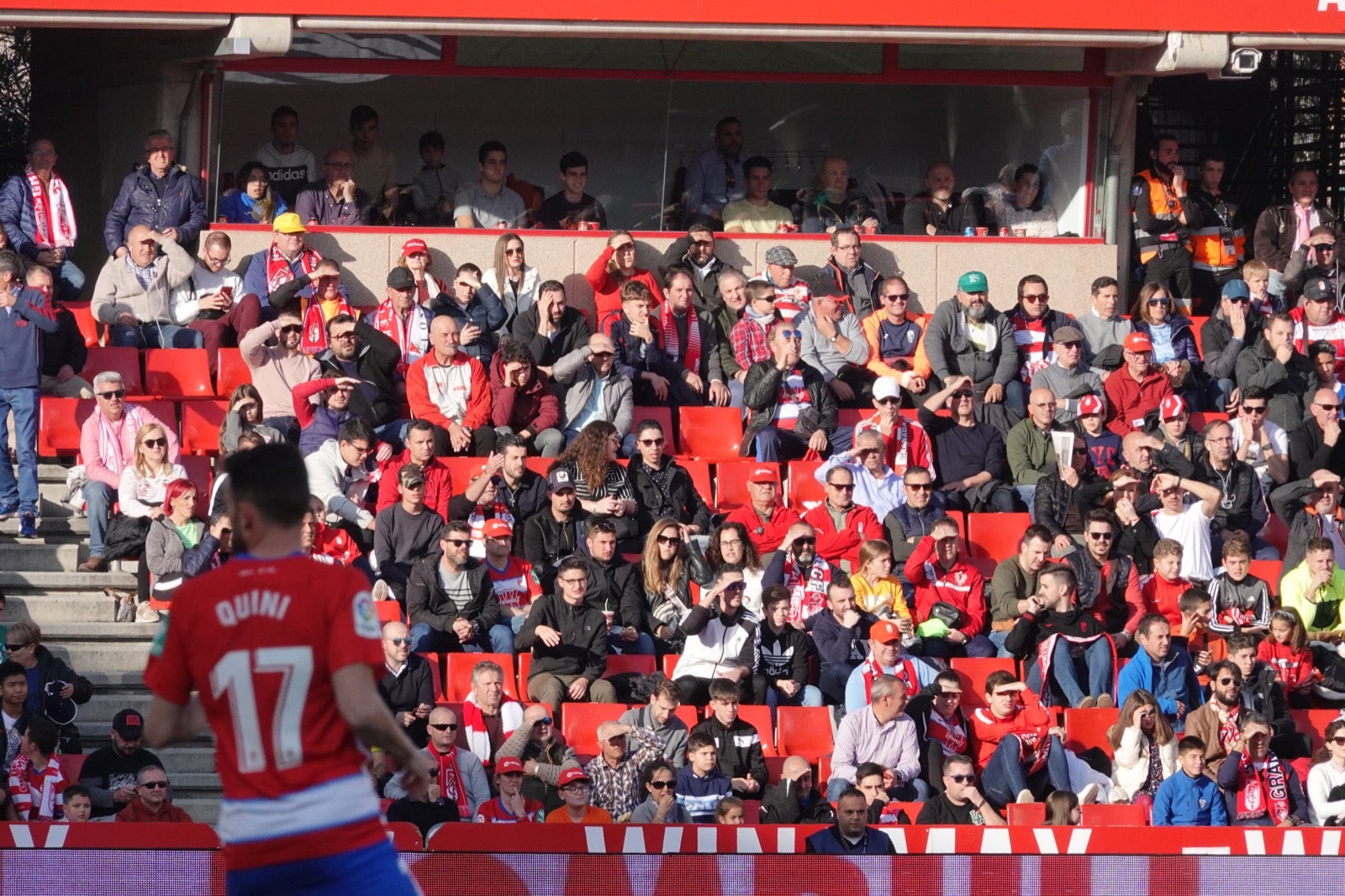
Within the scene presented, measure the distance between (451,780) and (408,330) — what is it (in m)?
4.58

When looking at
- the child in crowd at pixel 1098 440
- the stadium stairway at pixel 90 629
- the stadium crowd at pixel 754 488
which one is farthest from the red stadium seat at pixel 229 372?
the child in crowd at pixel 1098 440

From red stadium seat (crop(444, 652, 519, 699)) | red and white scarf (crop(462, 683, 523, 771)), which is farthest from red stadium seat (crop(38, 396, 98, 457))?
red and white scarf (crop(462, 683, 523, 771))

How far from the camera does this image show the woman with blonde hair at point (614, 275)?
14484 mm

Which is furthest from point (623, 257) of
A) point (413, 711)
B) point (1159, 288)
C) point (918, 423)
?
point (413, 711)

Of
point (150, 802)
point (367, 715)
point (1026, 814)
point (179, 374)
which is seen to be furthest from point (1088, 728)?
point (367, 715)

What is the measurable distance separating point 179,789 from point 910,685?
4091 millimetres

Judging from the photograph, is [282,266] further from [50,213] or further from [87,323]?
[50,213]

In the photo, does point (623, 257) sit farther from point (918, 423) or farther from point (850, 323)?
point (918, 423)

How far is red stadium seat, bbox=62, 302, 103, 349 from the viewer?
565 inches

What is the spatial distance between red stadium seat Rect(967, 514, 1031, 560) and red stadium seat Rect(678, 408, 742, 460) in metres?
1.83

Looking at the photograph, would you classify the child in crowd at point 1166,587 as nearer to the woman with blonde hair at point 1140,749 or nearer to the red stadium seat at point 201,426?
the woman with blonde hair at point 1140,749

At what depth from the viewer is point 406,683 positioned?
34.8 ft

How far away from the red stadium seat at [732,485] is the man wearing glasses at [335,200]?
389 centimetres

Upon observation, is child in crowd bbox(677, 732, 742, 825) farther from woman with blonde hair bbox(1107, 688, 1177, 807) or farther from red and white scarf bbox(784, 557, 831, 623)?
woman with blonde hair bbox(1107, 688, 1177, 807)
